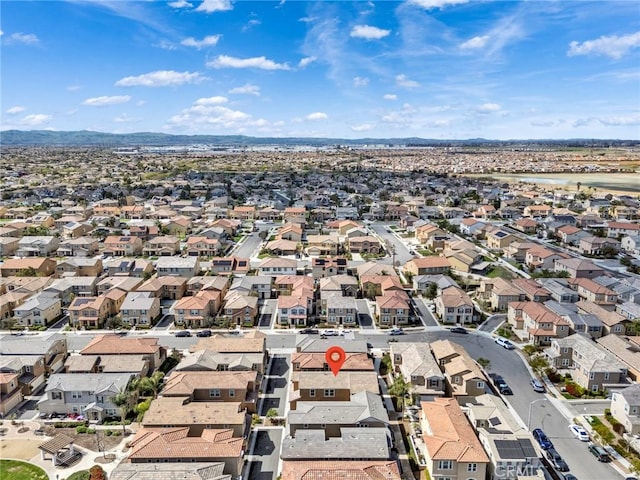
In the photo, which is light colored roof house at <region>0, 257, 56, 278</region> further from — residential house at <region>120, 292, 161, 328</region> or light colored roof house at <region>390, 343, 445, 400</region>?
light colored roof house at <region>390, 343, 445, 400</region>

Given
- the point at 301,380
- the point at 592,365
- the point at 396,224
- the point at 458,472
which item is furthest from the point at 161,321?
the point at 396,224

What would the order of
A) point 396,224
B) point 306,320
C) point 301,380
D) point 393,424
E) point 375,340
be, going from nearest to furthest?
point 393,424 < point 301,380 < point 375,340 < point 306,320 < point 396,224

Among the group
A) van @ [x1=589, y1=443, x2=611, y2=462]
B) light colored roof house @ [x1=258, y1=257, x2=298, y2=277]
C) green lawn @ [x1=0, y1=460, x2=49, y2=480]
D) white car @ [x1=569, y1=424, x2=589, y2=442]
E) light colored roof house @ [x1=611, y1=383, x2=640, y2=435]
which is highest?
light colored roof house @ [x1=258, y1=257, x2=298, y2=277]

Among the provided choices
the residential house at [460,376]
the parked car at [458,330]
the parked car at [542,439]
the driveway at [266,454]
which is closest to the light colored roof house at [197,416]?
the driveway at [266,454]

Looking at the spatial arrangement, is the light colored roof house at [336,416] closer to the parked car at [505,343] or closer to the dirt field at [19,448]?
the dirt field at [19,448]

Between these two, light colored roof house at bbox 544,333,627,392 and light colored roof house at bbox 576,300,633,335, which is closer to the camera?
light colored roof house at bbox 544,333,627,392

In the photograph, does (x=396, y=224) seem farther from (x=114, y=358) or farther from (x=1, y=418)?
(x=1, y=418)

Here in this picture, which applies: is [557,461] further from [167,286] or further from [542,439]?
[167,286]

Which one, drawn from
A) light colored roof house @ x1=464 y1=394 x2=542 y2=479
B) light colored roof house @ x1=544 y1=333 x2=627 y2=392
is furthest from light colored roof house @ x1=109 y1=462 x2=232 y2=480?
light colored roof house @ x1=544 y1=333 x2=627 y2=392
